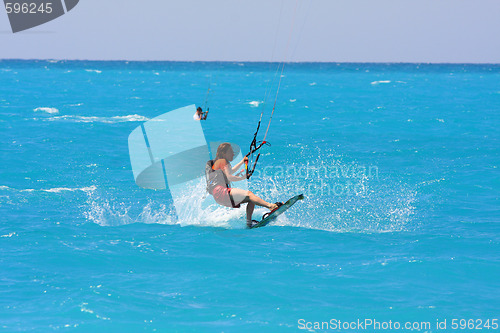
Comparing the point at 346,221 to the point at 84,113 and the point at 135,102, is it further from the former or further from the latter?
the point at 135,102

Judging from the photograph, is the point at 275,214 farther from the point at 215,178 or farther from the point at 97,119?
the point at 97,119

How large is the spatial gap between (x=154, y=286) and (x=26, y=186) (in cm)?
959

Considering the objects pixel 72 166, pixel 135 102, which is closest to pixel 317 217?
pixel 72 166

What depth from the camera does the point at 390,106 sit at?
5497cm

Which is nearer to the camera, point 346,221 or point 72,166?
point 346,221

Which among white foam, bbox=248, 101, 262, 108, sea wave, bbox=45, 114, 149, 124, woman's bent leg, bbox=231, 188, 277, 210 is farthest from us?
white foam, bbox=248, 101, 262, 108

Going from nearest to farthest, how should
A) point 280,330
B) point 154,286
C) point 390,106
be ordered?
point 280,330 → point 154,286 → point 390,106

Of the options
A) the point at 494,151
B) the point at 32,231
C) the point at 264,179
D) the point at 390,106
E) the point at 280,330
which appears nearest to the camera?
the point at 280,330

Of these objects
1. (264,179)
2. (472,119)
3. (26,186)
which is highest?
(26,186)

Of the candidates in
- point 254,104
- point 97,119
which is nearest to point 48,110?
point 97,119

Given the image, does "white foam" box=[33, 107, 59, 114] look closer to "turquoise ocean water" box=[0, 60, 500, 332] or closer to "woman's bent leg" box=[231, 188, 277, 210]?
"turquoise ocean water" box=[0, 60, 500, 332]

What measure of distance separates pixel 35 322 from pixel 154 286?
2059mm

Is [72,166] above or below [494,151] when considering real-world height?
above

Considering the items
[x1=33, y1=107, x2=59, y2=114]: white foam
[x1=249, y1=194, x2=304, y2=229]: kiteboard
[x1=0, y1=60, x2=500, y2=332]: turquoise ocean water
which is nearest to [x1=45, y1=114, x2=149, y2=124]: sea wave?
[x1=33, y1=107, x2=59, y2=114]: white foam
